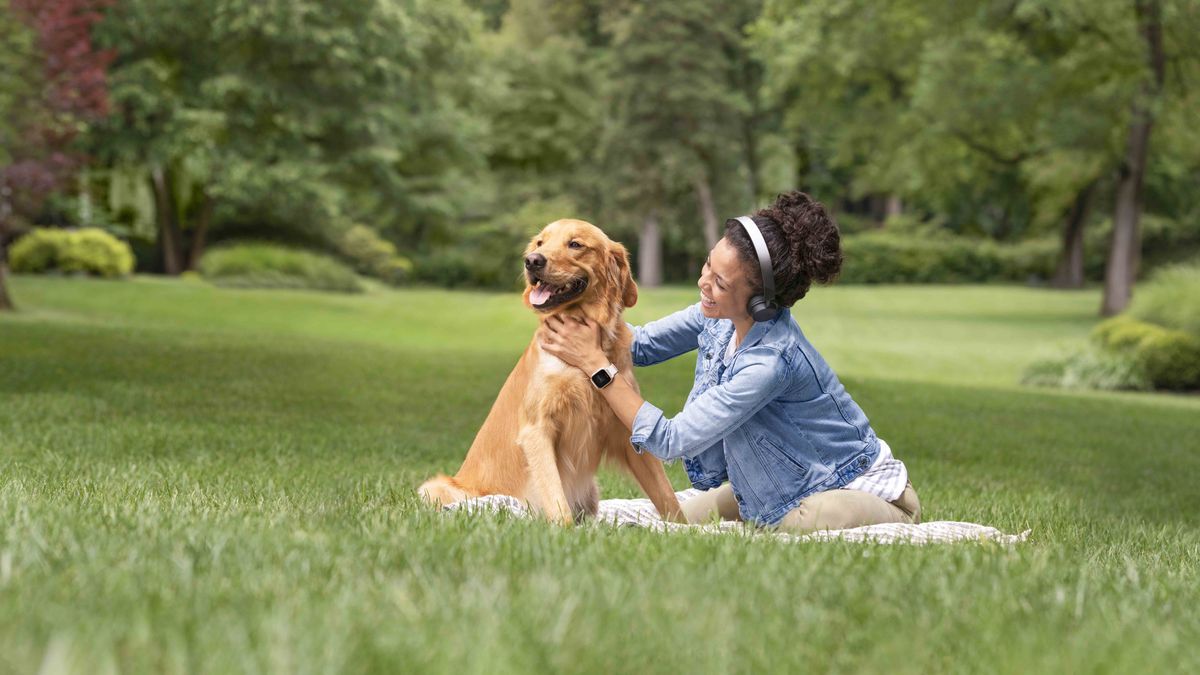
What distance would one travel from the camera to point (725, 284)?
470cm

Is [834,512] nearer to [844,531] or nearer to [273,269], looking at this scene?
[844,531]

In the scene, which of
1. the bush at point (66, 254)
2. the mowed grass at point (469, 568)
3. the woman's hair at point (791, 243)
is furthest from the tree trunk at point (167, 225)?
the woman's hair at point (791, 243)

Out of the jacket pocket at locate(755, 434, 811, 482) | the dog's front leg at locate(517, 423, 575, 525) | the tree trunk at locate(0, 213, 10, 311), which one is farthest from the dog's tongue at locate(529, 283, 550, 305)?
the tree trunk at locate(0, 213, 10, 311)

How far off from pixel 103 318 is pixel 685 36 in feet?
76.6

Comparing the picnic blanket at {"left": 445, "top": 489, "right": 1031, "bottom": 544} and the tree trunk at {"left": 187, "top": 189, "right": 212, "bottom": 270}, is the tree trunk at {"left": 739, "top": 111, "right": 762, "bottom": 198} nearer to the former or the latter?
the tree trunk at {"left": 187, "top": 189, "right": 212, "bottom": 270}

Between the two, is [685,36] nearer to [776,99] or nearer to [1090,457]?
[776,99]

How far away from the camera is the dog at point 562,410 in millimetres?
4538

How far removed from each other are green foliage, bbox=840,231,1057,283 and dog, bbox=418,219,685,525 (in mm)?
38697

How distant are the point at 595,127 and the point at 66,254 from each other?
20290 mm

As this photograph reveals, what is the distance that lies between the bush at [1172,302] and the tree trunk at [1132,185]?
6.20m

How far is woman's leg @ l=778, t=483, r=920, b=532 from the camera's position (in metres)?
4.91

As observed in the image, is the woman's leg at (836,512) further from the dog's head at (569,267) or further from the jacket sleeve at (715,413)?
the dog's head at (569,267)

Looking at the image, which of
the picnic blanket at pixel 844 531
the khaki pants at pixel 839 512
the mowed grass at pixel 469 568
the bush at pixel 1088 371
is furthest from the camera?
the bush at pixel 1088 371

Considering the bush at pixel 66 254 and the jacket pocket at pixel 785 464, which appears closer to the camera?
the jacket pocket at pixel 785 464
